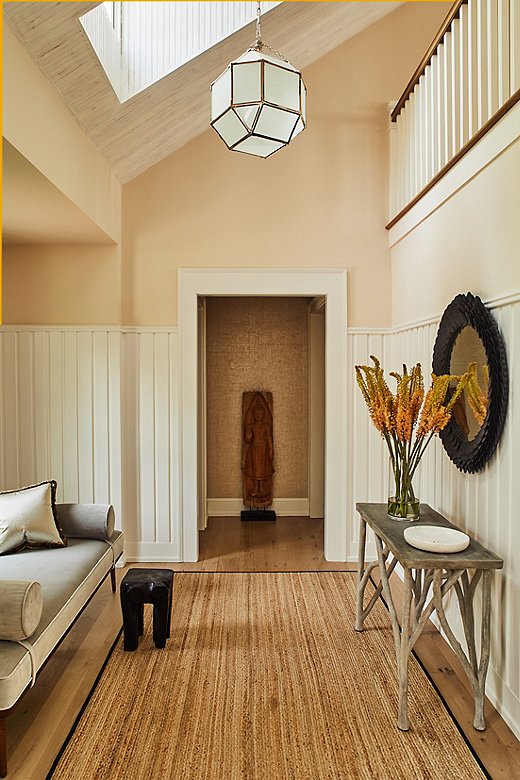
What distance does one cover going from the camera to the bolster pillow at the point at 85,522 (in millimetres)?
3631

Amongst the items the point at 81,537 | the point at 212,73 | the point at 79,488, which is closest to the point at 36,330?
the point at 79,488

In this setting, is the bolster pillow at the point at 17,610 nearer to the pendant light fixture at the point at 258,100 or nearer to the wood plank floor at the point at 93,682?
the wood plank floor at the point at 93,682

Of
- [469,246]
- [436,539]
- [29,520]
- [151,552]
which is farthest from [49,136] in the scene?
[151,552]

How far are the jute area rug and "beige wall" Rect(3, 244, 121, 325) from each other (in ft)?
7.26

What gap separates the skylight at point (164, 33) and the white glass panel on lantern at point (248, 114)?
0.92 m

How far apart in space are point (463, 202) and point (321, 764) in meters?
2.58

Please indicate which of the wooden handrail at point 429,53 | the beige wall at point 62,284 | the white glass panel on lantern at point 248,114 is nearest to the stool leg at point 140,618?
the beige wall at point 62,284

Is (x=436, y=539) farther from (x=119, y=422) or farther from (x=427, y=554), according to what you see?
(x=119, y=422)

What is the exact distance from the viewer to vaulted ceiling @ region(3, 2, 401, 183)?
2477 millimetres

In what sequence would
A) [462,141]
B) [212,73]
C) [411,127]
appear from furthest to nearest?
[411,127] → [212,73] → [462,141]

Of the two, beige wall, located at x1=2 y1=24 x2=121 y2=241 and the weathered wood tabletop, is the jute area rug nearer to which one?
the weathered wood tabletop

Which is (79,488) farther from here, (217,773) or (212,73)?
(212,73)

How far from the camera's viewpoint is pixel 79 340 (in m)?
4.43

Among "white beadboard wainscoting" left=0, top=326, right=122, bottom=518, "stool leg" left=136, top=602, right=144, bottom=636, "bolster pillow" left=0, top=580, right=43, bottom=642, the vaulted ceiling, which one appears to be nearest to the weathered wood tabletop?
"stool leg" left=136, top=602, right=144, bottom=636
